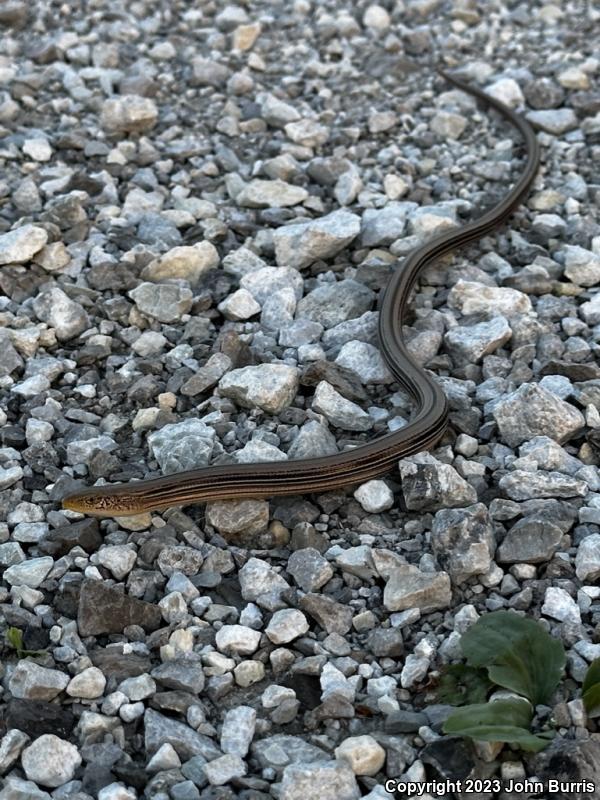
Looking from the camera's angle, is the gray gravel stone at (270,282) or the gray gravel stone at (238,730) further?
the gray gravel stone at (270,282)

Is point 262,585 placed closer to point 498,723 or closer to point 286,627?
point 286,627

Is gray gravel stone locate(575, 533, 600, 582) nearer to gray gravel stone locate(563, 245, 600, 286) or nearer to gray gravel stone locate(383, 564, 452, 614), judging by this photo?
gray gravel stone locate(383, 564, 452, 614)

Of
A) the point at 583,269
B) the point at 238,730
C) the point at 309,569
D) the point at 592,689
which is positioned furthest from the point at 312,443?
the point at 583,269

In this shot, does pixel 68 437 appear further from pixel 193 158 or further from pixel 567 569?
pixel 193 158

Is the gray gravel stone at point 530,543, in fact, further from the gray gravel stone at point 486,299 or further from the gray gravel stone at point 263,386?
the gray gravel stone at point 486,299

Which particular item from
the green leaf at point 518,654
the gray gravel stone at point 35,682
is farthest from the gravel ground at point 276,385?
the green leaf at point 518,654

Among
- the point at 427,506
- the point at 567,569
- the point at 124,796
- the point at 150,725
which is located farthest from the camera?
the point at 427,506

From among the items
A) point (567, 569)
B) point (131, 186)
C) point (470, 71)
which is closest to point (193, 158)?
point (131, 186)
